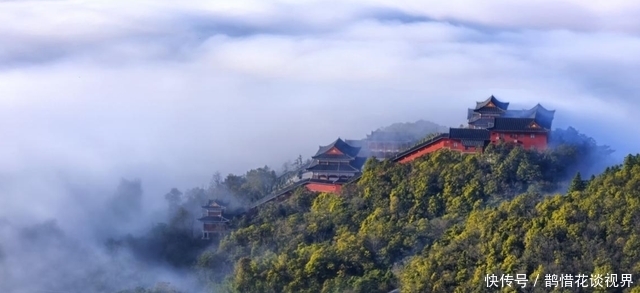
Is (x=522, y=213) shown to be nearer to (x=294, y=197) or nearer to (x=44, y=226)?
(x=294, y=197)

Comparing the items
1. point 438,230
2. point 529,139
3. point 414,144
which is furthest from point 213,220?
point 529,139

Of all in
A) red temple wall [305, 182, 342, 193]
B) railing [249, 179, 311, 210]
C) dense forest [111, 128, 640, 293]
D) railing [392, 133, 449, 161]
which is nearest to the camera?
dense forest [111, 128, 640, 293]

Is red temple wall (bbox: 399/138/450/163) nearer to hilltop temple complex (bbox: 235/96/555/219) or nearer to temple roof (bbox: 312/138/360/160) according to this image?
hilltop temple complex (bbox: 235/96/555/219)

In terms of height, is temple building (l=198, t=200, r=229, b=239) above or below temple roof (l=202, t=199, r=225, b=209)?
below

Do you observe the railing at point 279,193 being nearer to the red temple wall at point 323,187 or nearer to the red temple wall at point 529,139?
the red temple wall at point 323,187

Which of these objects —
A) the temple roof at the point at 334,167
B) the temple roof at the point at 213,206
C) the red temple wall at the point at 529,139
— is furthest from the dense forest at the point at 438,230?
the temple roof at the point at 334,167

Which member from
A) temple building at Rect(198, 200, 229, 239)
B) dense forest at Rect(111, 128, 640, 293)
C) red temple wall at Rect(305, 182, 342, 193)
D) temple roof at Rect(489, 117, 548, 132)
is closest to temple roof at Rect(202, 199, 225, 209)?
temple building at Rect(198, 200, 229, 239)
